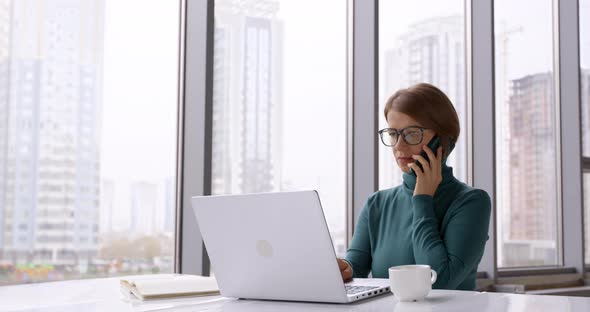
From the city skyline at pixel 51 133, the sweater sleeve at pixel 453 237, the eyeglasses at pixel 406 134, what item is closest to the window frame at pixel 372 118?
the city skyline at pixel 51 133

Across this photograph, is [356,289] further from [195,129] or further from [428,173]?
[195,129]

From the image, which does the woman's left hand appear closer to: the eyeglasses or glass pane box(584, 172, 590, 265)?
the eyeglasses

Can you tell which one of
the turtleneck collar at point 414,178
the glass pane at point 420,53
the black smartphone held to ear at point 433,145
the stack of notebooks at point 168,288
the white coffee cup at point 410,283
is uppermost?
the glass pane at point 420,53

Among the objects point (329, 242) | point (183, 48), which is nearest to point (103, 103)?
point (183, 48)

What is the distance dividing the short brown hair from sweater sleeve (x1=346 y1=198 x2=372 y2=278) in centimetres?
32

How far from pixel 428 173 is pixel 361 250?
337 mm

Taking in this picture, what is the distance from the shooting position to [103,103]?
7.51 feet

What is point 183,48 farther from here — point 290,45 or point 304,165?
point 304,165

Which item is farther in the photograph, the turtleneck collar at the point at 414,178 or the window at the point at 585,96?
the window at the point at 585,96

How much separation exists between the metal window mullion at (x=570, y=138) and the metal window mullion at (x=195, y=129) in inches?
101

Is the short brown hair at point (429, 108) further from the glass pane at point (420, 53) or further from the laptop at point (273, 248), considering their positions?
the glass pane at point (420, 53)

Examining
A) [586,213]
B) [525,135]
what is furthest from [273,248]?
[586,213]

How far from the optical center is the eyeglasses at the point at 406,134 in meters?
1.92

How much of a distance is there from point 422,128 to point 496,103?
2.13m
